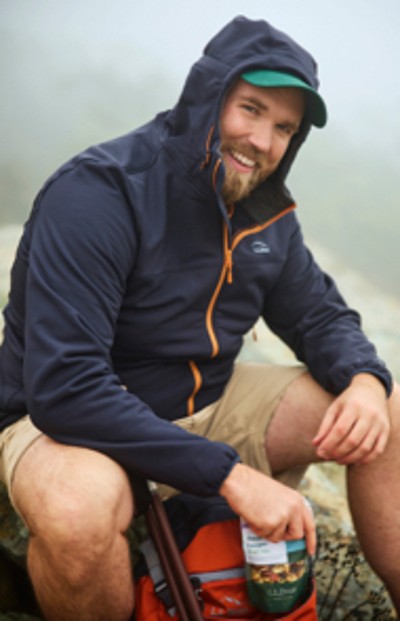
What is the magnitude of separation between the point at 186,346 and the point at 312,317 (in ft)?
1.92

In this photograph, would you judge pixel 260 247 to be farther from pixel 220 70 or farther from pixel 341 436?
pixel 341 436

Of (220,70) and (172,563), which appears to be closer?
(172,563)

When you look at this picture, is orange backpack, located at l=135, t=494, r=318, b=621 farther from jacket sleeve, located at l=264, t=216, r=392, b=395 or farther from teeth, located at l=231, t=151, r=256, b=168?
teeth, located at l=231, t=151, r=256, b=168

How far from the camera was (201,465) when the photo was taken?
5.46 feet

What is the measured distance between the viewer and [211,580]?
181 cm

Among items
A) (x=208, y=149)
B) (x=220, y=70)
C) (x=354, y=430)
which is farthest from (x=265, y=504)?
(x=220, y=70)

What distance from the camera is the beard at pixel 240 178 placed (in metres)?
2.09

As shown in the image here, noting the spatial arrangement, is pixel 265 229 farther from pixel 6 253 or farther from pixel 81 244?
pixel 6 253

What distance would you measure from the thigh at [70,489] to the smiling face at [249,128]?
3.03 ft

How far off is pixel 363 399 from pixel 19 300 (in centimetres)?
105

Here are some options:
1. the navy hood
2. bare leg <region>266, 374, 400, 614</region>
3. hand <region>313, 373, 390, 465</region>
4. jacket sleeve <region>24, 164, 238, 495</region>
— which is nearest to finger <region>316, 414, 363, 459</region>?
hand <region>313, 373, 390, 465</region>

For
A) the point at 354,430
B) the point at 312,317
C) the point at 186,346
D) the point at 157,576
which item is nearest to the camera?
the point at 157,576

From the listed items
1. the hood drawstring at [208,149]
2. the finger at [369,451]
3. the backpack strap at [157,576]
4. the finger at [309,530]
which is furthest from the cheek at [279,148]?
the backpack strap at [157,576]

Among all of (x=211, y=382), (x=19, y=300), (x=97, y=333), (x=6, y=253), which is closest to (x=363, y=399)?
(x=211, y=382)
